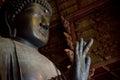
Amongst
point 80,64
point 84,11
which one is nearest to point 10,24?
point 80,64

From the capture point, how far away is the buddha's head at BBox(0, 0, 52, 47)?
2559 millimetres

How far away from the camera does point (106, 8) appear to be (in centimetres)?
598

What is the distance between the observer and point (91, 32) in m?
5.95

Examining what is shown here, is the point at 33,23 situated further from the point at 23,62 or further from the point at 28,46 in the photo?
the point at 23,62

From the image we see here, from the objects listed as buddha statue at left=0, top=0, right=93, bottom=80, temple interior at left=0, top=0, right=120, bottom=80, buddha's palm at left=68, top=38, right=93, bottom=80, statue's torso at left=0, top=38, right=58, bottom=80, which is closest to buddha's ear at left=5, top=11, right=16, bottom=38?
buddha statue at left=0, top=0, right=93, bottom=80

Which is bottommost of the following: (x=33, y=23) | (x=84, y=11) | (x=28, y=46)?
(x=84, y=11)

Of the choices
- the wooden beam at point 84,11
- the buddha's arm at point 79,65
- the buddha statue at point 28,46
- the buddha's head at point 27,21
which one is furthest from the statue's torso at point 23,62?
the wooden beam at point 84,11

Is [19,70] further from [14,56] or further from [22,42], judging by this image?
[22,42]

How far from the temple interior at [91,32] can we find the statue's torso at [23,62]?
291cm

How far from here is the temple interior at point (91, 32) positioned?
557cm

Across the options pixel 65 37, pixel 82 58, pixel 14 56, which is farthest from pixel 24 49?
pixel 65 37

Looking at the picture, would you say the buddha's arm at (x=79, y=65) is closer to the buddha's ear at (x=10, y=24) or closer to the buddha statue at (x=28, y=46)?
the buddha statue at (x=28, y=46)

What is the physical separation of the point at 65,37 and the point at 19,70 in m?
3.92

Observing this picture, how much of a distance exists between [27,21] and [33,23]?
5 centimetres
